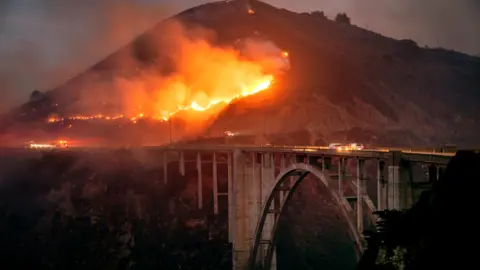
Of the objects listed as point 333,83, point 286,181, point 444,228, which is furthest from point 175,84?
point 444,228

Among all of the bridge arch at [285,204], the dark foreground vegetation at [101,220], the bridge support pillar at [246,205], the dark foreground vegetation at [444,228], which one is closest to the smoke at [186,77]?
the dark foreground vegetation at [101,220]

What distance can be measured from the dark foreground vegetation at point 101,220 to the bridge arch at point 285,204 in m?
12.6

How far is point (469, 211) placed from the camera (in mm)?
18750

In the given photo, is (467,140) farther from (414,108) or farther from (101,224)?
(101,224)

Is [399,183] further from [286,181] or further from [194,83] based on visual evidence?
[194,83]

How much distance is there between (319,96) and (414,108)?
94.7 feet

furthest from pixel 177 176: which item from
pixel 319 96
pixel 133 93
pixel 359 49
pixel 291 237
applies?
pixel 359 49

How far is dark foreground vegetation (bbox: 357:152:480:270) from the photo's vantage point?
59.6 ft

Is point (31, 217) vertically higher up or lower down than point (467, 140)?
lower down

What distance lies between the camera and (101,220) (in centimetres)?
7844

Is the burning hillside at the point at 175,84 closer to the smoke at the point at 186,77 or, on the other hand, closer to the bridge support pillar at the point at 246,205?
the smoke at the point at 186,77

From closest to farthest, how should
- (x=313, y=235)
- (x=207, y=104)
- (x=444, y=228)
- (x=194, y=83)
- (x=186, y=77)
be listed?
(x=444, y=228)
(x=313, y=235)
(x=207, y=104)
(x=194, y=83)
(x=186, y=77)

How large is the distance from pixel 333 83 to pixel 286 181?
6266 centimetres

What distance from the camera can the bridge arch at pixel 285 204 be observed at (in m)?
36.1
